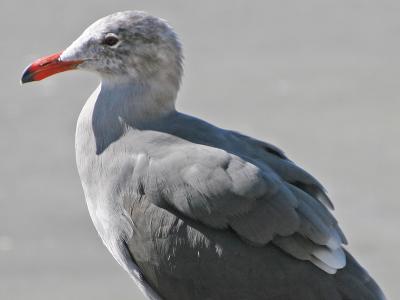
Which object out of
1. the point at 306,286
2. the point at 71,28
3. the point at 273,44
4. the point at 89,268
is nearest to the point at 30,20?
the point at 71,28

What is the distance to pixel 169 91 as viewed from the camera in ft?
17.7

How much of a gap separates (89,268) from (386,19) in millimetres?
3651

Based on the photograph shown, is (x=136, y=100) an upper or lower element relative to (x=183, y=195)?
upper

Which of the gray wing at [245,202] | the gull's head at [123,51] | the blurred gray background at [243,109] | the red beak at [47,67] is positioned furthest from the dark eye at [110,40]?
the blurred gray background at [243,109]

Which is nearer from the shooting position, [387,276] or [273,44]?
[387,276]

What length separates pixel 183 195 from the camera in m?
4.96

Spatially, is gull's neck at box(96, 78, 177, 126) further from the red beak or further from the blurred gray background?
the blurred gray background

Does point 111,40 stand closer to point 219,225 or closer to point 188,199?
point 188,199

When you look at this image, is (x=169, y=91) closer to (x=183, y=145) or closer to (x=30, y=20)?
(x=183, y=145)

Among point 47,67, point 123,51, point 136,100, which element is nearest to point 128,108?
point 136,100

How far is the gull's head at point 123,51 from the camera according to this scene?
17.2 feet

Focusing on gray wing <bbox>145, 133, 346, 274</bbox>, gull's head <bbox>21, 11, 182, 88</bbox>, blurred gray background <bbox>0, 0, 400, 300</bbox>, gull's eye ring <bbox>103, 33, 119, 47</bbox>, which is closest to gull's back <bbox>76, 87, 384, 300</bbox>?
gray wing <bbox>145, 133, 346, 274</bbox>

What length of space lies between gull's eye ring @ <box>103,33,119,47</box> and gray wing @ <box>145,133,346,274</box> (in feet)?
1.96

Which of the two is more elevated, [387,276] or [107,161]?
[107,161]
